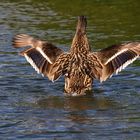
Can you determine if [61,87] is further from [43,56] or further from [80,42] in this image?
[80,42]

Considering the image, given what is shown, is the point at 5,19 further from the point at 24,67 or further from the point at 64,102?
the point at 64,102

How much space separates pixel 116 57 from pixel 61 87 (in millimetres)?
1053

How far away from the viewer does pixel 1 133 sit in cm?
1002

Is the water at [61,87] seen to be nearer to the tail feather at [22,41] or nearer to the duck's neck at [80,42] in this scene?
the tail feather at [22,41]

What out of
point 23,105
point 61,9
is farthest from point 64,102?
point 61,9

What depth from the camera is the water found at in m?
10.2

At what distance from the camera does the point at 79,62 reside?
12.5m

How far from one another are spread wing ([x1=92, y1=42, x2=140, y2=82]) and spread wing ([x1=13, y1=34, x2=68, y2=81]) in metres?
0.67

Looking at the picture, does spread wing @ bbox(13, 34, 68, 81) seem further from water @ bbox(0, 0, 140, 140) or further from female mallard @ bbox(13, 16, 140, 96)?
water @ bbox(0, 0, 140, 140)

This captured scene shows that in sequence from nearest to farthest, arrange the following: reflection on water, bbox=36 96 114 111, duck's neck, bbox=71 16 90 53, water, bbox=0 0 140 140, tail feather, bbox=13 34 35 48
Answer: water, bbox=0 0 140 140, reflection on water, bbox=36 96 114 111, duck's neck, bbox=71 16 90 53, tail feather, bbox=13 34 35 48

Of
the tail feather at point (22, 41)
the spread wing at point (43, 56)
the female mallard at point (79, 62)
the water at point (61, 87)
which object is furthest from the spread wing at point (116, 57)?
the tail feather at point (22, 41)

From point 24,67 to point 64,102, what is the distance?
212 cm

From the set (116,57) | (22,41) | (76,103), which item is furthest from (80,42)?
(76,103)

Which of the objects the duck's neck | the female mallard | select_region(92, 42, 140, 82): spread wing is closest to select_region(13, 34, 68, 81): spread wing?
the female mallard
